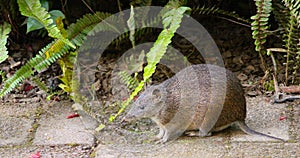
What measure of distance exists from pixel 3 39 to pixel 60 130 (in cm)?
119

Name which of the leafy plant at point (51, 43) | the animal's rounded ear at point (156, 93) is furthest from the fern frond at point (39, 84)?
the animal's rounded ear at point (156, 93)

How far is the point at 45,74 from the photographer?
22.1 feet

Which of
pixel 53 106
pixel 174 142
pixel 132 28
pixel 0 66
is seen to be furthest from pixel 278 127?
pixel 0 66

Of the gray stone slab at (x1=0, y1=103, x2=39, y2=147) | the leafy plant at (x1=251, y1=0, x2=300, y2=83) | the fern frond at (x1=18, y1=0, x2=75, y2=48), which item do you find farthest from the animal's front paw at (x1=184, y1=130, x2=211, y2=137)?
the gray stone slab at (x1=0, y1=103, x2=39, y2=147)

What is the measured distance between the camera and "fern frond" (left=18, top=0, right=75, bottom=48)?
17.6ft

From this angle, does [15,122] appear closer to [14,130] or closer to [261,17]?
[14,130]

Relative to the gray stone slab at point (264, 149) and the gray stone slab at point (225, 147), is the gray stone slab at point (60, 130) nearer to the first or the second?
the gray stone slab at point (225, 147)

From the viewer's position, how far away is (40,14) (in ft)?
18.1

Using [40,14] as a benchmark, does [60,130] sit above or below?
below

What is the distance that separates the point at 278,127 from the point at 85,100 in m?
Answer: 2.00

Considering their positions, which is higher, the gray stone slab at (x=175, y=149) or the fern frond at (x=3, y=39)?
the fern frond at (x=3, y=39)

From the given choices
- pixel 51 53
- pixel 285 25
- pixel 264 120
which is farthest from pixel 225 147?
pixel 51 53

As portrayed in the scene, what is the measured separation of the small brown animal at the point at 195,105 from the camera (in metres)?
5.07

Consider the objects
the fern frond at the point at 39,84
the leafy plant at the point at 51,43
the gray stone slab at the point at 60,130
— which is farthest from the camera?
the fern frond at the point at 39,84
